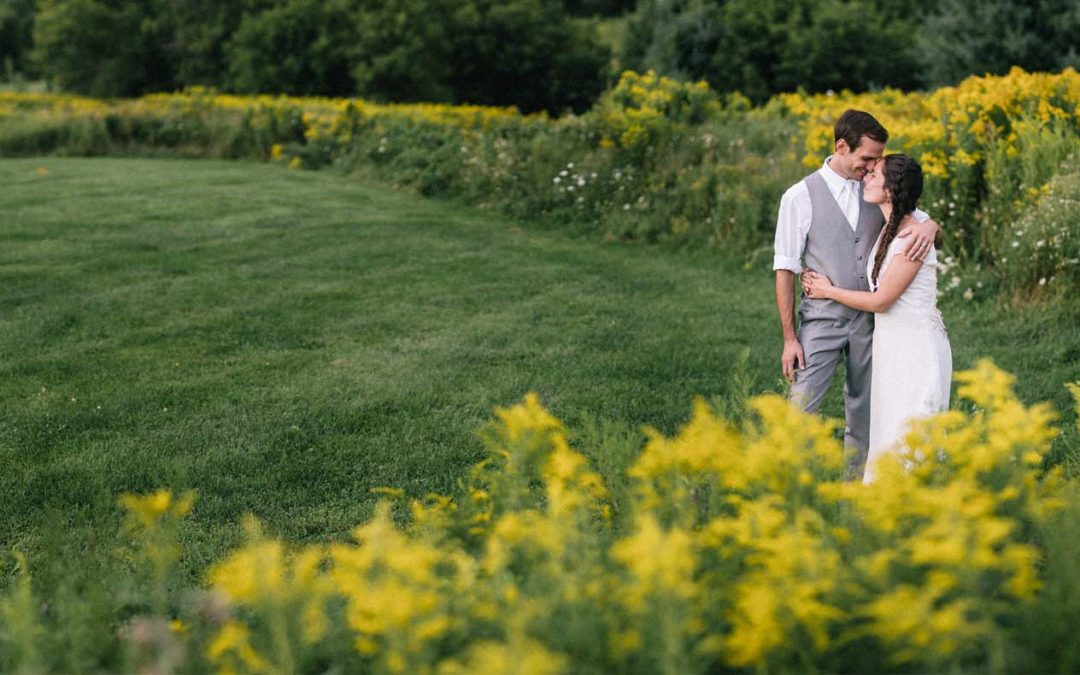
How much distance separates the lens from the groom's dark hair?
4.30 m

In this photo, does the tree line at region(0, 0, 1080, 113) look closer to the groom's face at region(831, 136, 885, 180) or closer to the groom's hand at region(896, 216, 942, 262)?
the groom's face at region(831, 136, 885, 180)

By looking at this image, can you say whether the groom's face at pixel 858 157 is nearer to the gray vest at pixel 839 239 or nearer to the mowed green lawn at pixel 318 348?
the gray vest at pixel 839 239

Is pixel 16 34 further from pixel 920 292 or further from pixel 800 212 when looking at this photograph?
pixel 920 292

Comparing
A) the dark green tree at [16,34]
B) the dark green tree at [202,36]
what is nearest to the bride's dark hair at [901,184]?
the dark green tree at [202,36]

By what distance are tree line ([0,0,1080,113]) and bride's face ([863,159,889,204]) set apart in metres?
21.7

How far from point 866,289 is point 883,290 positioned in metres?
0.30

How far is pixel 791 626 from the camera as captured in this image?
6.32ft

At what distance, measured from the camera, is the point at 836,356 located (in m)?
4.57

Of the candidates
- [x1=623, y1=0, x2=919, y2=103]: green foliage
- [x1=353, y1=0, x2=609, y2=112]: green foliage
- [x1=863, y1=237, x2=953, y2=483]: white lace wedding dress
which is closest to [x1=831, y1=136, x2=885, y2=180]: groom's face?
[x1=863, y1=237, x2=953, y2=483]: white lace wedding dress

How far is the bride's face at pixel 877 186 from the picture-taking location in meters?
4.08

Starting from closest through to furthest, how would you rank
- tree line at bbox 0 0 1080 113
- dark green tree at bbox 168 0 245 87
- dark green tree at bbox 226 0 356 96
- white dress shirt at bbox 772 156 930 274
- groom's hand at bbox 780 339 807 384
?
white dress shirt at bbox 772 156 930 274 → groom's hand at bbox 780 339 807 384 → tree line at bbox 0 0 1080 113 → dark green tree at bbox 226 0 356 96 → dark green tree at bbox 168 0 245 87

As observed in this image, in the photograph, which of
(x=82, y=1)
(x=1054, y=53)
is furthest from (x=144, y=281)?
(x=82, y=1)

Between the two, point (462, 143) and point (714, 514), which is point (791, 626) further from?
point (462, 143)

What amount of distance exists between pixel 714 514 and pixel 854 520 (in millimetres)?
362
